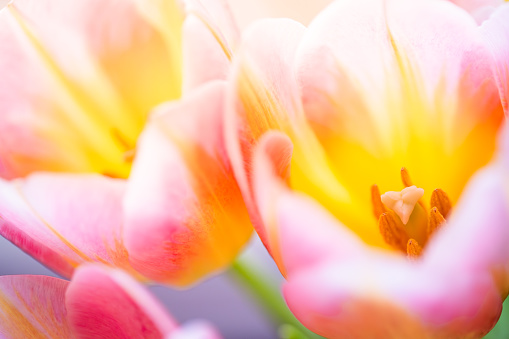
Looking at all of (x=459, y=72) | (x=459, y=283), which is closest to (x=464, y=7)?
(x=459, y=72)

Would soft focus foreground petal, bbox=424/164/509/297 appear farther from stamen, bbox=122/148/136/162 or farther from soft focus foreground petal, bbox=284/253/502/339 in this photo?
stamen, bbox=122/148/136/162

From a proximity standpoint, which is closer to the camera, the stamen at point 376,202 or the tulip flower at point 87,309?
the tulip flower at point 87,309

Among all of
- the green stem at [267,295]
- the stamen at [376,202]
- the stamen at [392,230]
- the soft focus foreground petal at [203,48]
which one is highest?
the soft focus foreground petal at [203,48]

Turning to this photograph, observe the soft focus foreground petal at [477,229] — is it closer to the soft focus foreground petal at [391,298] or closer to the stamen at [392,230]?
the soft focus foreground petal at [391,298]

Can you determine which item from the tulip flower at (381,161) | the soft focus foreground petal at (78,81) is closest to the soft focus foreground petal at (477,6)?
the tulip flower at (381,161)

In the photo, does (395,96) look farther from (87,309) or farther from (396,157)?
(87,309)

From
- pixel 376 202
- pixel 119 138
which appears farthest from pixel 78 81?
pixel 376 202

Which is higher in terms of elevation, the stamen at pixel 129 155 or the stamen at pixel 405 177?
the stamen at pixel 129 155

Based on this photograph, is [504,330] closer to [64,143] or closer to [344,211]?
[344,211]
